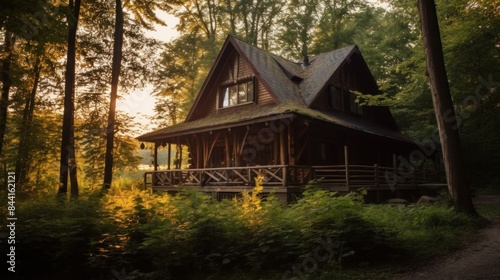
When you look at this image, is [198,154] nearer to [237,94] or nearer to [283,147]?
[237,94]

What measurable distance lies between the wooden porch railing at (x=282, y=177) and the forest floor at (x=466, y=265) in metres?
5.71

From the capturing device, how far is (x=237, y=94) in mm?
19703

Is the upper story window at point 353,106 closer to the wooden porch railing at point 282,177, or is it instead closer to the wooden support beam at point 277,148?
the wooden porch railing at point 282,177

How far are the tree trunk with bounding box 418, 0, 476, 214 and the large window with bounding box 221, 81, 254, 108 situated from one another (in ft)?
32.8

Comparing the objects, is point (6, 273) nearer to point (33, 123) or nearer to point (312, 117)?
point (312, 117)

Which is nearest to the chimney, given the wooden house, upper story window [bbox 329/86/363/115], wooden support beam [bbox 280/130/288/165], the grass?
the wooden house

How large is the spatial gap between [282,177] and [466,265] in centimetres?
840

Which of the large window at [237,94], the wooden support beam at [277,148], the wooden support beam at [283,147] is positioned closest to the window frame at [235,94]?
the large window at [237,94]

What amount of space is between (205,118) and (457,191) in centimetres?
1398

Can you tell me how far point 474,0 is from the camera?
558 inches

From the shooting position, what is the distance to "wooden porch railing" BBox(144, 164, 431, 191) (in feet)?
45.9

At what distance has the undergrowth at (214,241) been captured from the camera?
6.19 metres

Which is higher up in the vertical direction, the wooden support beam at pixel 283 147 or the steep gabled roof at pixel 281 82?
the steep gabled roof at pixel 281 82

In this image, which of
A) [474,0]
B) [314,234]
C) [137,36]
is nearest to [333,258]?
[314,234]
